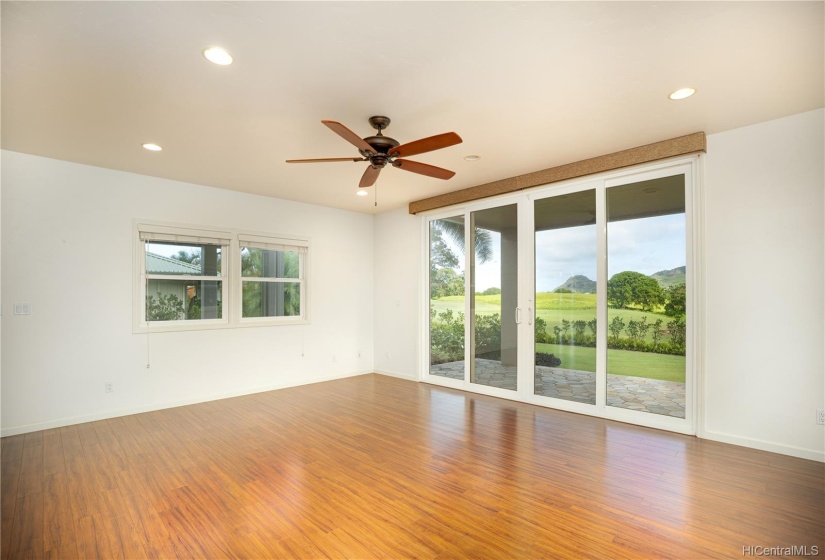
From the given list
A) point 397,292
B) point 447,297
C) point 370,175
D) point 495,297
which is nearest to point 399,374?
point 397,292

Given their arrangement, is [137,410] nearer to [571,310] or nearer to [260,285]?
[260,285]

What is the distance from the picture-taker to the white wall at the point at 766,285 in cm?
317

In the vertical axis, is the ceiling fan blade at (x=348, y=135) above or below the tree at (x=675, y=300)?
above

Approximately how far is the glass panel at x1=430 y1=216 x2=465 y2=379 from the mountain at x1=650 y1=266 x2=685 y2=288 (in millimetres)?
2533

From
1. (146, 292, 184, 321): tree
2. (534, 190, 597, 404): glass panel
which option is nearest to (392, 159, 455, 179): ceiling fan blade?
(534, 190, 597, 404): glass panel

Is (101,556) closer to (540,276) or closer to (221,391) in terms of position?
(221,391)

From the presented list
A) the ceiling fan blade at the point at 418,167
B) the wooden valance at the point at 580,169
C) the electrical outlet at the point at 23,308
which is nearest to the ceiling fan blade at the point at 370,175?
the ceiling fan blade at the point at 418,167

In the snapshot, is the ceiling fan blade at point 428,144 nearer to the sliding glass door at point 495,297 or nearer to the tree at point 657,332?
the sliding glass door at point 495,297

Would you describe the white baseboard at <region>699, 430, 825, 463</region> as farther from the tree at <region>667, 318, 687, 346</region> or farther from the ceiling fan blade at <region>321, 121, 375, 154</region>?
the ceiling fan blade at <region>321, 121, 375, 154</region>

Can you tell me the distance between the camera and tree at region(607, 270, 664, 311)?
4012 mm

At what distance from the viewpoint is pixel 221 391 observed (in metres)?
5.23

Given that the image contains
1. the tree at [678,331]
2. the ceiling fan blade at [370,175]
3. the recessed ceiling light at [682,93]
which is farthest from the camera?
the tree at [678,331]

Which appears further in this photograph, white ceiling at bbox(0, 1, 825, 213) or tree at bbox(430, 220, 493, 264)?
tree at bbox(430, 220, 493, 264)

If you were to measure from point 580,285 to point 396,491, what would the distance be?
304 centimetres
